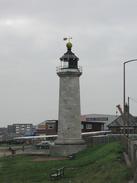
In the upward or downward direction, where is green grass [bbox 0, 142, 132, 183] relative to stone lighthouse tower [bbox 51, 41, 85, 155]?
downward

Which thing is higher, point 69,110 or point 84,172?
point 69,110

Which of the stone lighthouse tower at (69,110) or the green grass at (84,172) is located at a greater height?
the stone lighthouse tower at (69,110)

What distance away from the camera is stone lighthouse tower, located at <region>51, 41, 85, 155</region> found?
70.2m

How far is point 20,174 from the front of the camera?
4859cm

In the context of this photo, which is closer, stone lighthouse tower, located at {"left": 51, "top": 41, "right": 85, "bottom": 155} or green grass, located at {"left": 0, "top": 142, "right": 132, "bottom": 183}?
green grass, located at {"left": 0, "top": 142, "right": 132, "bottom": 183}

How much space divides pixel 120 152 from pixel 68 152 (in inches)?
988

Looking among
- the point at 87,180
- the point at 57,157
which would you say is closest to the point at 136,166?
the point at 87,180

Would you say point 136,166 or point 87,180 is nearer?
point 136,166

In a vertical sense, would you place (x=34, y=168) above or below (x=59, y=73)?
below

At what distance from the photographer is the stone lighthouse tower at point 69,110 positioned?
70188mm

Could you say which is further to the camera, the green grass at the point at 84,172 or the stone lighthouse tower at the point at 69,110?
the stone lighthouse tower at the point at 69,110

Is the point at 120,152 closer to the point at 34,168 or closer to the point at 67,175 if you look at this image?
the point at 67,175

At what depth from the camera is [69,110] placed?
7012 cm

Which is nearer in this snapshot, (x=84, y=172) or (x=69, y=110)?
(x=84, y=172)
